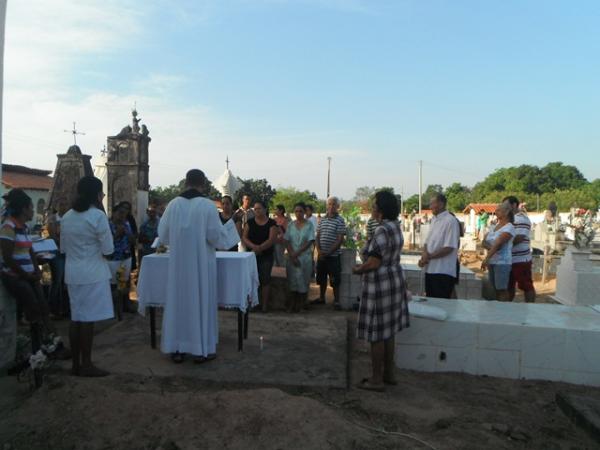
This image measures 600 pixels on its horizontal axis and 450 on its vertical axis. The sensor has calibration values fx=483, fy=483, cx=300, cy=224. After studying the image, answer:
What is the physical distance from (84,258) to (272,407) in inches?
86.4

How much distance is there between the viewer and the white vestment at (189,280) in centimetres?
472

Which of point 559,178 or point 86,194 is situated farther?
point 559,178

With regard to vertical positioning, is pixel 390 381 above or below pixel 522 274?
below

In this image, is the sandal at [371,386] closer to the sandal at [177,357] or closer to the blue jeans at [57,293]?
the sandal at [177,357]

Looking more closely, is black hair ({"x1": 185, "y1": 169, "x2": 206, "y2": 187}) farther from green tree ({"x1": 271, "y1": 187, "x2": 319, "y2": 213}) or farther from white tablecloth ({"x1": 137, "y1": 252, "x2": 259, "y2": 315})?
green tree ({"x1": 271, "y1": 187, "x2": 319, "y2": 213})

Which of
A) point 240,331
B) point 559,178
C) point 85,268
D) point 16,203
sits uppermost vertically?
point 559,178

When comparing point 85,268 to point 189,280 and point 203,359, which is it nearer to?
point 189,280

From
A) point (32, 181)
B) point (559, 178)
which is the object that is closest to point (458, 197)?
point (559, 178)

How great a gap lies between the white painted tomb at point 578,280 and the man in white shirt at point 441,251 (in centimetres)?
424

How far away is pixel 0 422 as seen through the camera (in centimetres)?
335

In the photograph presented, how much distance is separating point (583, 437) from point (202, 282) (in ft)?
11.1

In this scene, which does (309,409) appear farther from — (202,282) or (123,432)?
(202,282)

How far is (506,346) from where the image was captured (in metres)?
4.68

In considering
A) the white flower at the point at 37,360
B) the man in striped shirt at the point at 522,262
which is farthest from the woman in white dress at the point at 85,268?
the man in striped shirt at the point at 522,262
